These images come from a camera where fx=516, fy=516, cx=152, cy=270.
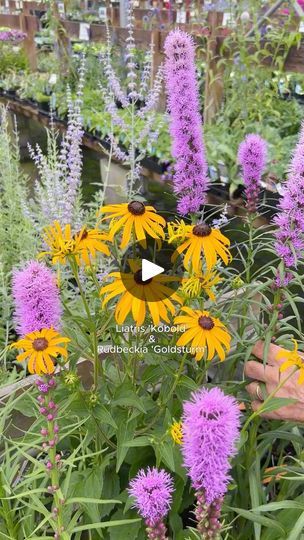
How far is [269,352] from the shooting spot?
1.03 meters

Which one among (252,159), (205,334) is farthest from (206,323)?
(252,159)

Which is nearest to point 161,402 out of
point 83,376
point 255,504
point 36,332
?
point 255,504

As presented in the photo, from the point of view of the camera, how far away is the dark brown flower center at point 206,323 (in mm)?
795

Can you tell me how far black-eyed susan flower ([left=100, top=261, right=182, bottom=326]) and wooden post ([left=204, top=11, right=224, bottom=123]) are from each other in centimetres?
291

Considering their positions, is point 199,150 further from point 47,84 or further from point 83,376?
point 47,84

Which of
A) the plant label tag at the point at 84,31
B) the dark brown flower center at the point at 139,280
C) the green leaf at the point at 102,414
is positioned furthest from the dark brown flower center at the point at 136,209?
the plant label tag at the point at 84,31

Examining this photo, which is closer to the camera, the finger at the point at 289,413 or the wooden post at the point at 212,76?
the finger at the point at 289,413

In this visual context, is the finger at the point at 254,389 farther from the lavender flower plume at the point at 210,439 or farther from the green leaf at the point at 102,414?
the lavender flower plume at the point at 210,439

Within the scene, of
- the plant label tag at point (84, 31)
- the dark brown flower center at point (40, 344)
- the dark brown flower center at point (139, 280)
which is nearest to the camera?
the dark brown flower center at point (40, 344)

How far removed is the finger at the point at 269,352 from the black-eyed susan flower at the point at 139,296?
10.3 inches

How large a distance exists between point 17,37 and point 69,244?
6.18m

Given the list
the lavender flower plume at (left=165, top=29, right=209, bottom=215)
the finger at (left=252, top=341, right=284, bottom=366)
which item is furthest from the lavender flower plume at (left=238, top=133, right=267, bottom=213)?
the finger at (left=252, top=341, right=284, bottom=366)

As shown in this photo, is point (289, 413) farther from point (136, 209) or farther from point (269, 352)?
point (136, 209)

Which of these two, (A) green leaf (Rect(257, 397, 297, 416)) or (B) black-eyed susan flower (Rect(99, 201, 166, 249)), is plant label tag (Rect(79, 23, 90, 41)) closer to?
(B) black-eyed susan flower (Rect(99, 201, 166, 249))
